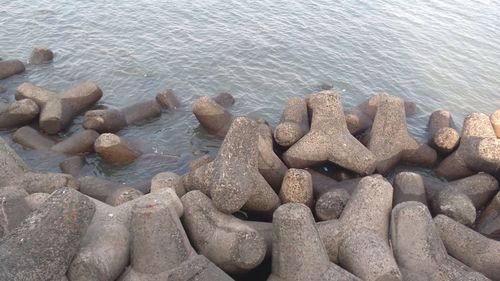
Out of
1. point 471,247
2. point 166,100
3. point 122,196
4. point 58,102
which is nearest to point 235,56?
point 166,100

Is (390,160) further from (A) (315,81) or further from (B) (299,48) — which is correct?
(B) (299,48)

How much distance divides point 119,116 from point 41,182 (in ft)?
13.9

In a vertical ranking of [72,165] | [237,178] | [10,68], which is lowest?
[72,165]

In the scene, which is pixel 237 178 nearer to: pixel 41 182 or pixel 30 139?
pixel 41 182

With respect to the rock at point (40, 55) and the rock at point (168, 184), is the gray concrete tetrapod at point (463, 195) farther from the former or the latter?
the rock at point (40, 55)

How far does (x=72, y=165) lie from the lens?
1162 centimetres

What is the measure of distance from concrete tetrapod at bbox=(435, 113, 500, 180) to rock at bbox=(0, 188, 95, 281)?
9300mm

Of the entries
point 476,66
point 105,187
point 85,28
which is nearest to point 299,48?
point 476,66

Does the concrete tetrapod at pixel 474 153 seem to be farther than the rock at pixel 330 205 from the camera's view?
Yes

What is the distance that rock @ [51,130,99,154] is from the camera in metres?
12.1

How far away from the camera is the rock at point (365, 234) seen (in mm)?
7234

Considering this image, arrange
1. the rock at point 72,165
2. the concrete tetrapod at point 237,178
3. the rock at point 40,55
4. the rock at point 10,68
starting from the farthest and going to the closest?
the rock at point 40,55 → the rock at point 10,68 → the rock at point 72,165 → the concrete tetrapod at point 237,178

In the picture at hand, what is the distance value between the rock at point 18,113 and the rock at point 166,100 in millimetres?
3783

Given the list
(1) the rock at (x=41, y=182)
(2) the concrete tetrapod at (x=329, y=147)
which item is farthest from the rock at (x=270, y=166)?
(1) the rock at (x=41, y=182)
